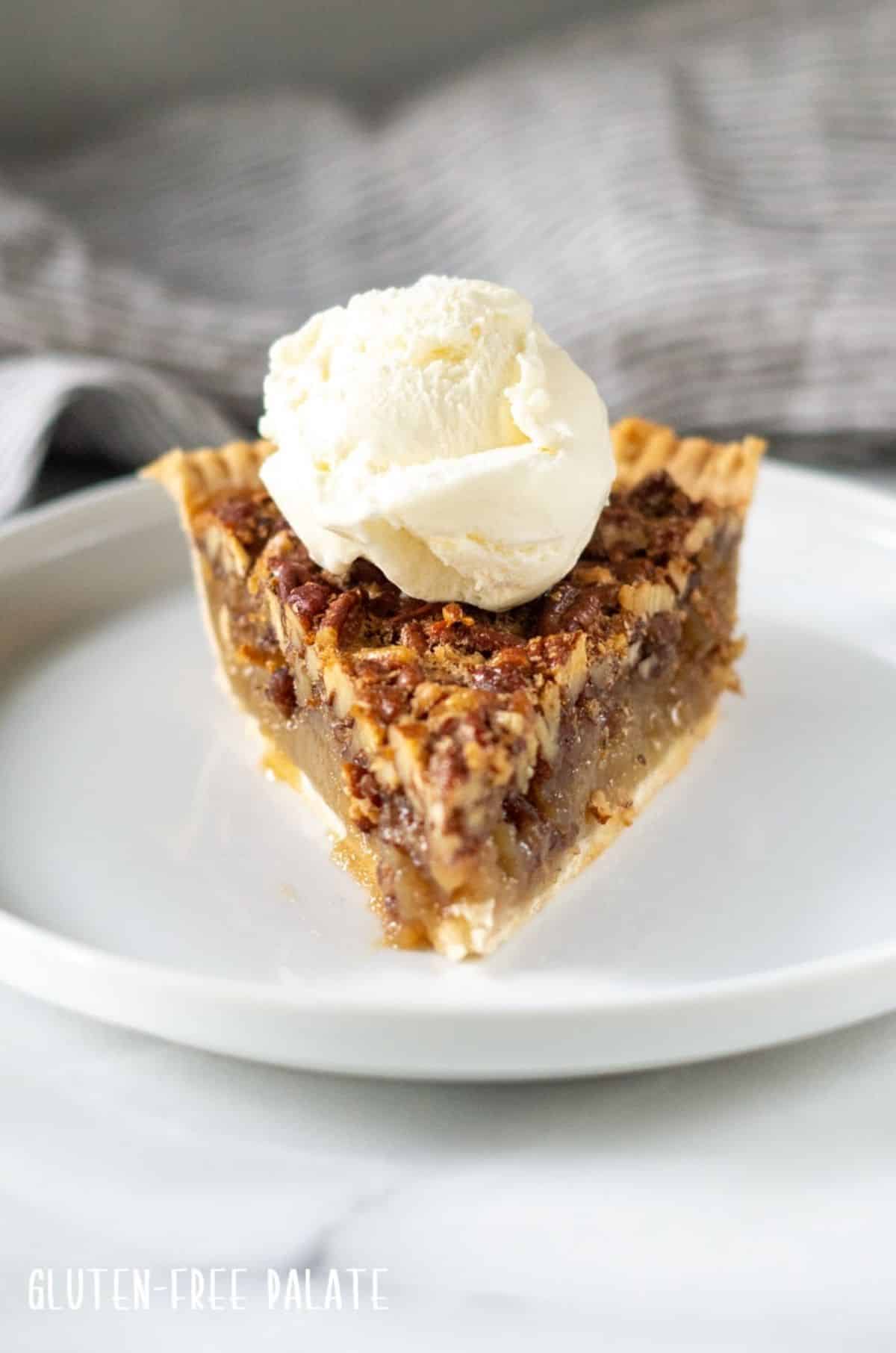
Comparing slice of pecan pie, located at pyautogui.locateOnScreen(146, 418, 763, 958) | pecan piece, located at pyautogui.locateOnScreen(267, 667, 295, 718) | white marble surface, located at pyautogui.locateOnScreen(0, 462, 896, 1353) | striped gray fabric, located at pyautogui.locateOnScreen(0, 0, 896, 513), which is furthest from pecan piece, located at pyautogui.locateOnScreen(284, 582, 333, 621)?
striped gray fabric, located at pyautogui.locateOnScreen(0, 0, 896, 513)

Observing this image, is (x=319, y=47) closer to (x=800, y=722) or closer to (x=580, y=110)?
(x=580, y=110)

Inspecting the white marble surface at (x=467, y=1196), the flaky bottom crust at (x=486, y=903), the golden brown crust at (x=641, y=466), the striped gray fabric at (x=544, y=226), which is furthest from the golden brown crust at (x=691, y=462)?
the white marble surface at (x=467, y=1196)

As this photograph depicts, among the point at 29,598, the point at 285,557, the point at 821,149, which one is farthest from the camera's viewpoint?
the point at 821,149

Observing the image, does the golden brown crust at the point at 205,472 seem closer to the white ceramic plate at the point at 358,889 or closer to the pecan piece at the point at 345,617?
the white ceramic plate at the point at 358,889

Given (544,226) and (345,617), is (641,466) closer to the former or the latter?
(345,617)

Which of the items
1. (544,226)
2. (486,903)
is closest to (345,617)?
(486,903)

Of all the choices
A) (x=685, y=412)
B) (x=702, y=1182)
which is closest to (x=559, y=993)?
(x=702, y=1182)
